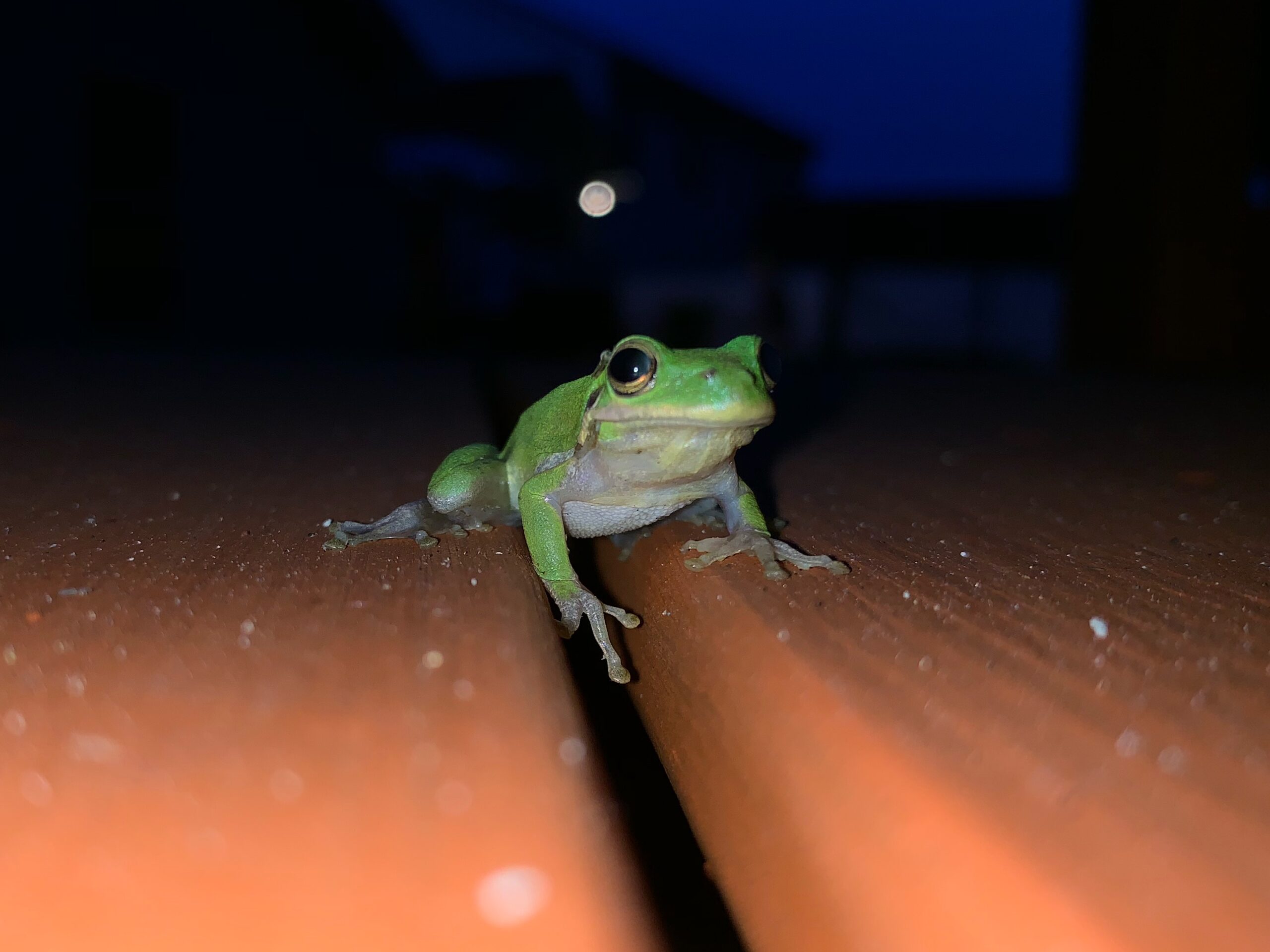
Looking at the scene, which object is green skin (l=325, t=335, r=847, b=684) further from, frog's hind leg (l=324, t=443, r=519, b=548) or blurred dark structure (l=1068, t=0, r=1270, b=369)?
blurred dark structure (l=1068, t=0, r=1270, b=369)

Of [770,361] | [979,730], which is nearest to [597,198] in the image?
[770,361]

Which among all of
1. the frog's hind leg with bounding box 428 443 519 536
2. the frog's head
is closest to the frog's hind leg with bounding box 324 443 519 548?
the frog's hind leg with bounding box 428 443 519 536

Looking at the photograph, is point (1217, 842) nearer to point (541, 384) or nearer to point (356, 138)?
point (541, 384)

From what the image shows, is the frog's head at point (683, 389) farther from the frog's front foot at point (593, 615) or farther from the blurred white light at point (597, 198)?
the blurred white light at point (597, 198)

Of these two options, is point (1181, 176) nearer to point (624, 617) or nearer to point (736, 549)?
point (736, 549)

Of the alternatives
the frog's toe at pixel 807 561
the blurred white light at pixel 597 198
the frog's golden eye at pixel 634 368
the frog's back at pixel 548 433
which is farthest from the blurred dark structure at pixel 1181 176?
the blurred white light at pixel 597 198

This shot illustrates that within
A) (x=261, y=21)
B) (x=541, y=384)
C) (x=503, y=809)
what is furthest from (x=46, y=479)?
(x=261, y=21)
